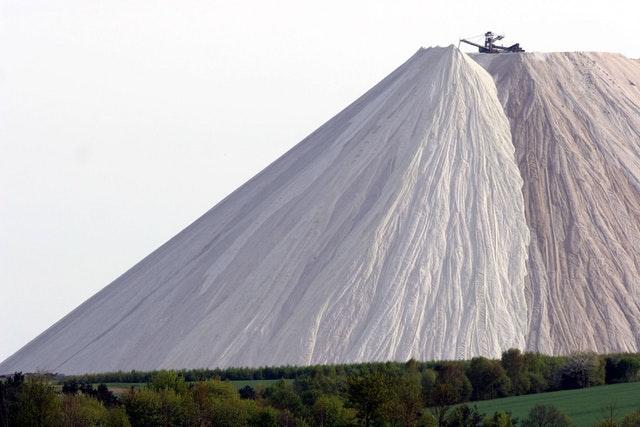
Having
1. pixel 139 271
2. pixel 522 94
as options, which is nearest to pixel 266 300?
pixel 139 271

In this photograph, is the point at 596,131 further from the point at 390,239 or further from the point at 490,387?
the point at 490,387

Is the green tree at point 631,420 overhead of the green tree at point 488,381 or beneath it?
beneath

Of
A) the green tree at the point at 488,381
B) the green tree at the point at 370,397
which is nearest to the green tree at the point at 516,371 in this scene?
the green tree at the point at 488,381

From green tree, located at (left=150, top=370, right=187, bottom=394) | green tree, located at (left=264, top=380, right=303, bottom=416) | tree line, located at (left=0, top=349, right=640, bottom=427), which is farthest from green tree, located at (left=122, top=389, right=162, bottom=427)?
green tree, located at (left=264, top=380, right=303, bottom=416)

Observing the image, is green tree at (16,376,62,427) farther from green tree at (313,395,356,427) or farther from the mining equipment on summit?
the mining equipment on summit

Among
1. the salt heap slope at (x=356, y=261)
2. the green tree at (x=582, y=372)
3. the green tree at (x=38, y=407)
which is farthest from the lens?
the salt heap slope at (x=356, y=261)

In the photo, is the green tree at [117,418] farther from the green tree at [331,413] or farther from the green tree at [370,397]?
the green tree at [370,397]
